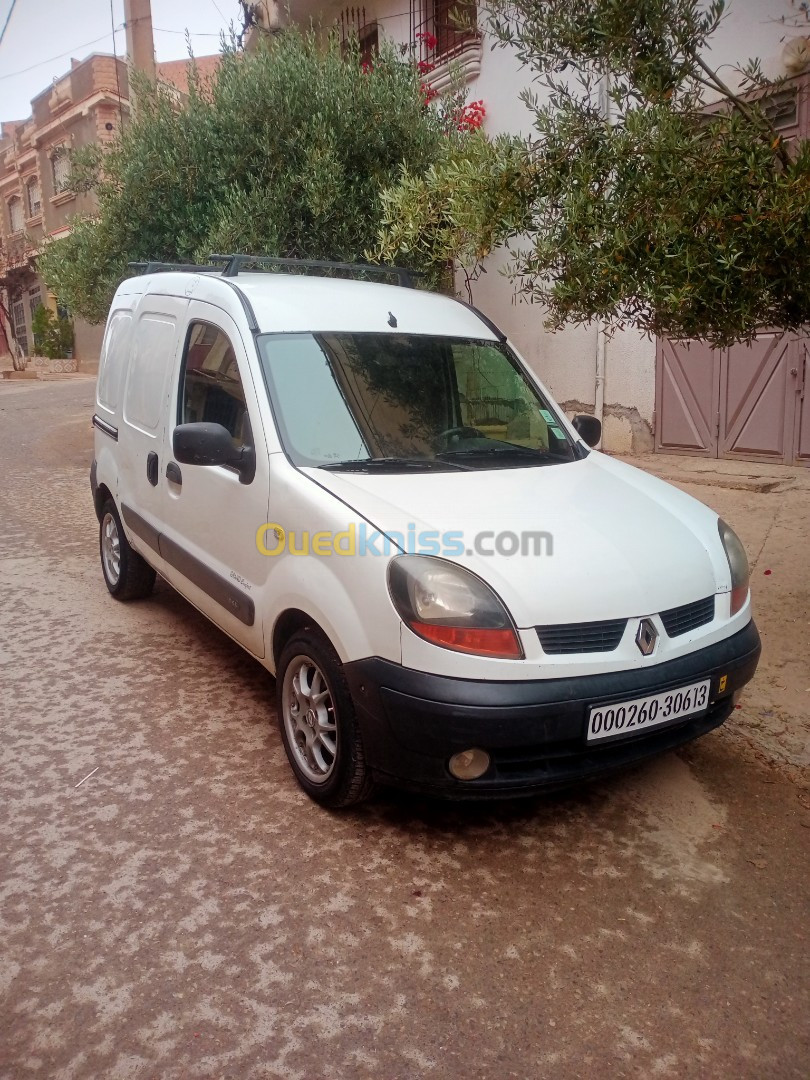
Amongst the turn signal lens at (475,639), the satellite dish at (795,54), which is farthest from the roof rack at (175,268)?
the satellite dish at (795,54)

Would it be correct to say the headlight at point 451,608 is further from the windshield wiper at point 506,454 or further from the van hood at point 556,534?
the windshield wiper at point 506,454

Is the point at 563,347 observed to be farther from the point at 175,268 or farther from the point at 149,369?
the point at 149,369

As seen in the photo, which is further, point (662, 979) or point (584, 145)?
point (584, 145)

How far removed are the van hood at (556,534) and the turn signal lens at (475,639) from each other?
0.07 metres

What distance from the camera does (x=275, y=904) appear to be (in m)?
2.67

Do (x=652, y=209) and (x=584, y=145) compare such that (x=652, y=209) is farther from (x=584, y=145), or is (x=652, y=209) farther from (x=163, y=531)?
(x=163, y=531)

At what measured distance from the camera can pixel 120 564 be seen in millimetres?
5590

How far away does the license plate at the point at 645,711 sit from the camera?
2.75 metres

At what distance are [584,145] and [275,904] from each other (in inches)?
142

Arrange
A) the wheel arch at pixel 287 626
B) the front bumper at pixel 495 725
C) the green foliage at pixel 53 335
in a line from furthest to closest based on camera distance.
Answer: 1. the green foliage at pixel 53 335
2. the wheel arch at pixel 287 626
3. the front bumper at pixel 495 725

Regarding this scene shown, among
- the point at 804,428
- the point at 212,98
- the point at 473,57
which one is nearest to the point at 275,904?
the point at 804,428

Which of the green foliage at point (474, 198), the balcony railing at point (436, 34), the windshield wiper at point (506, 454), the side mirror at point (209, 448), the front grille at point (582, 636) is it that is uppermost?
the balcony railing at point (436, 34)

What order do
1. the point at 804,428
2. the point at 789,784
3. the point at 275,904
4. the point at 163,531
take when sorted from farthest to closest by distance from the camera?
the point at 804,428 → the point at 163,531 → the point at 789,784 → the point at 275,904
